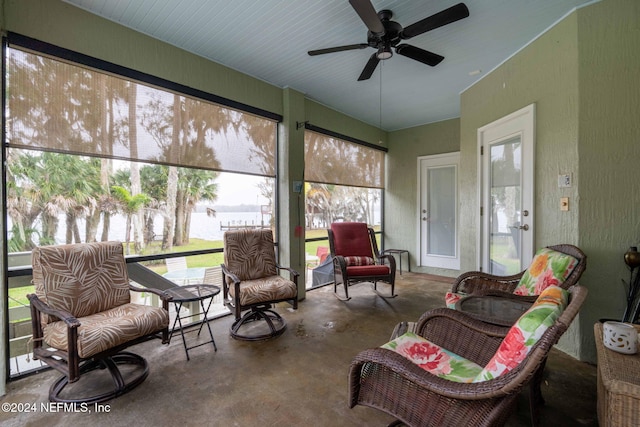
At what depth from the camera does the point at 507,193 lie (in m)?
3.25

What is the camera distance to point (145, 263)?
2797 mm

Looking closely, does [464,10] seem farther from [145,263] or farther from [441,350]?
[145,263]

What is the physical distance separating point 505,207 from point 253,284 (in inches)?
116

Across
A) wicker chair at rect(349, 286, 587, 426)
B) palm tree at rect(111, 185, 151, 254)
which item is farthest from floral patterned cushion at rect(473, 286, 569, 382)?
palm tree at rect(111, 185, 151, 254)

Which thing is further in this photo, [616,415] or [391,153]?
[391,153]

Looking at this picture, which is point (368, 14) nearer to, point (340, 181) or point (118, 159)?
point (118, 159)

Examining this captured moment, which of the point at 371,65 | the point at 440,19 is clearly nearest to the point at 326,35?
the point at 371,65

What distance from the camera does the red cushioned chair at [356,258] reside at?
3703 mm

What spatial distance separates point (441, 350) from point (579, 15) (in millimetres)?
2859

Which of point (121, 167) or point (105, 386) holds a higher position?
point (121, 167)

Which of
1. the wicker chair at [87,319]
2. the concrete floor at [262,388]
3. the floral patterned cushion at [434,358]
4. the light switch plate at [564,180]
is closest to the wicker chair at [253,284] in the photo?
the concrete floor at [262,388]

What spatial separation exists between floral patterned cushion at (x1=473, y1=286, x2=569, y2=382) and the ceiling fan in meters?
1.83

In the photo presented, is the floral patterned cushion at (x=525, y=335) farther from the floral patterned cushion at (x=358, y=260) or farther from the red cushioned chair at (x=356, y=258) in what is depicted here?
the floral patterned cushion at (x=358, y=260)

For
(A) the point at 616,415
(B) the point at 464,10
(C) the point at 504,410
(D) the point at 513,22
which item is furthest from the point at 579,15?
(C) the point at 504,410
